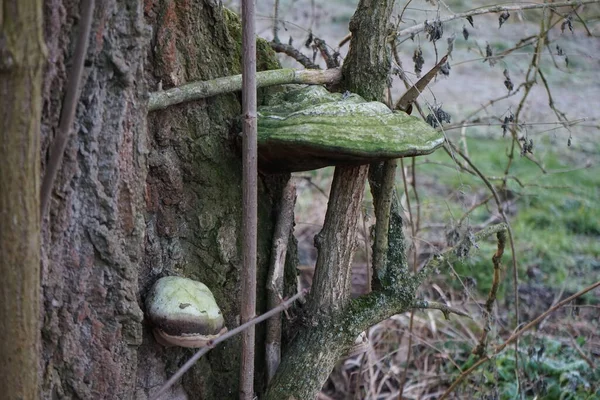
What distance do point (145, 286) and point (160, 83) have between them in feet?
1.79

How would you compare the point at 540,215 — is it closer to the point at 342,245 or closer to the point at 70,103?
the point at 342,245

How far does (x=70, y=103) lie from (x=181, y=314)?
617 millimetres

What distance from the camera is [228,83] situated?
5.87 feet

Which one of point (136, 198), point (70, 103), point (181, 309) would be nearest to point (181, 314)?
point (181, 309)

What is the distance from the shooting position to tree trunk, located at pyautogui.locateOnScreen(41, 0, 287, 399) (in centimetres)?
143

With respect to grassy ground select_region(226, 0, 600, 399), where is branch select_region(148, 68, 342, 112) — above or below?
above

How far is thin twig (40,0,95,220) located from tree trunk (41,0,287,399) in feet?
0.37

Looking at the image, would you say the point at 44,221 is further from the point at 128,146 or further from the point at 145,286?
the point at 145,286

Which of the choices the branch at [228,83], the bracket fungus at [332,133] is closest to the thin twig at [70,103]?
the branch at [228,83]

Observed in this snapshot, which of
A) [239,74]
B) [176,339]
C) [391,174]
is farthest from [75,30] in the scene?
[391,174]

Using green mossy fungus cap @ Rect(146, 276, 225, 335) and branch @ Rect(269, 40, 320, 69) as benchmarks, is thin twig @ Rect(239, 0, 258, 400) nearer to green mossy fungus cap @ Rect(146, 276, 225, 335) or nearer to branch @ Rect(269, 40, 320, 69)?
green mossy fungus cap @ Rect(146, 276, 225, 335)

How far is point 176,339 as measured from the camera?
5.33ft

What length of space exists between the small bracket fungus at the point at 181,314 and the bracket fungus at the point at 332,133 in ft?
1.42

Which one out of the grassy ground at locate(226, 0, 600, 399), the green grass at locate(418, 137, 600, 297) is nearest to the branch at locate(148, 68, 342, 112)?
the grassy ground at locate(226, 0, 600, 399)
